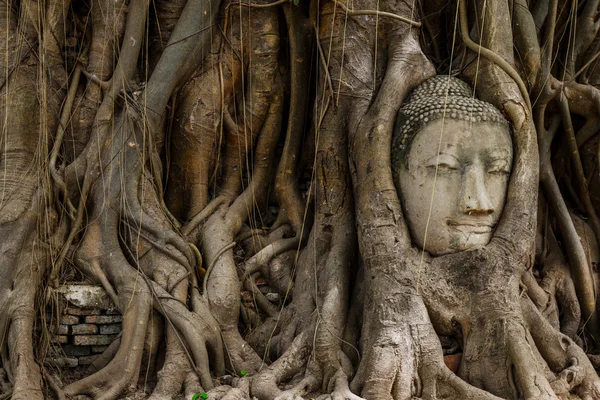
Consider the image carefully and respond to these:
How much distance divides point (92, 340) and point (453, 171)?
2.11 meters

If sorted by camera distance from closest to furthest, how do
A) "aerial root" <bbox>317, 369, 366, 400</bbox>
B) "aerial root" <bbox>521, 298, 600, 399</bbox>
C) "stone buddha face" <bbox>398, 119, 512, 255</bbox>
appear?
"aerial root" <bbox>317, 369, 366, 400</bbox> < "aerial root" <bbox>521, 298, 600, 399</bbox> < "stone buddha face" <bbox>398, 119, 512, 255</bbox>

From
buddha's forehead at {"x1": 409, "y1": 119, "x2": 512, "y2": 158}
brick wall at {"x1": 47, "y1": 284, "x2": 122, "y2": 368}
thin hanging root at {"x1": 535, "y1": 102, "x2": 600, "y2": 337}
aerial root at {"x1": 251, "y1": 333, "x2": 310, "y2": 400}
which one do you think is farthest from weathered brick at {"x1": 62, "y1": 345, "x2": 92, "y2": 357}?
thin hanging root at {"x1": 535, "y1": 102, "x2": 600, "y2": 337}

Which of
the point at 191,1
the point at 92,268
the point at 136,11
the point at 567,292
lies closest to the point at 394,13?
the point at 191,1

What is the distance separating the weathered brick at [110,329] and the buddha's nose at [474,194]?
1.94 m

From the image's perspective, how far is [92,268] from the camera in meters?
4.48

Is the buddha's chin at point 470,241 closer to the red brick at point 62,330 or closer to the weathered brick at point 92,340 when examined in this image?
the weathered brick at point 92,340

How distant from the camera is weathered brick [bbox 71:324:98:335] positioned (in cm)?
443

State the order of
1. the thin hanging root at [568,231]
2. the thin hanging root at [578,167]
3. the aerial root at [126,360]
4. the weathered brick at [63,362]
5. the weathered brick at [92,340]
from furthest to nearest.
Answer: the thin hanging root at [578,167], the thin hanging root at [568,231], the weathered brick at [92,340], the weathered brick at [63,362], the aerial root at [126,360]

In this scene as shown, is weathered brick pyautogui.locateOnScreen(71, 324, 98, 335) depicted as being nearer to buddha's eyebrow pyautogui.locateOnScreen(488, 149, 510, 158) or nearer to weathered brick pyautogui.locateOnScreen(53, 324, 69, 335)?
weathered brick pyautogui.locateOnScreen(53, 324, 69, 335)

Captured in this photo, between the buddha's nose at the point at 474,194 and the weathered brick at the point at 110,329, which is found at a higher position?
the buddha's nose at the point at 474,194

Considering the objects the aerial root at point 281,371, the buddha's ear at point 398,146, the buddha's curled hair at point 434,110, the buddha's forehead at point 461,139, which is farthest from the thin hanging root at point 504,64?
the aerial root at point 281,371

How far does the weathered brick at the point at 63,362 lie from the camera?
14.2ft

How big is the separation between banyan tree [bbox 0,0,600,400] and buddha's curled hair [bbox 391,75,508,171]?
0.01 metres

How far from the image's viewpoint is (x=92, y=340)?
4.45m
